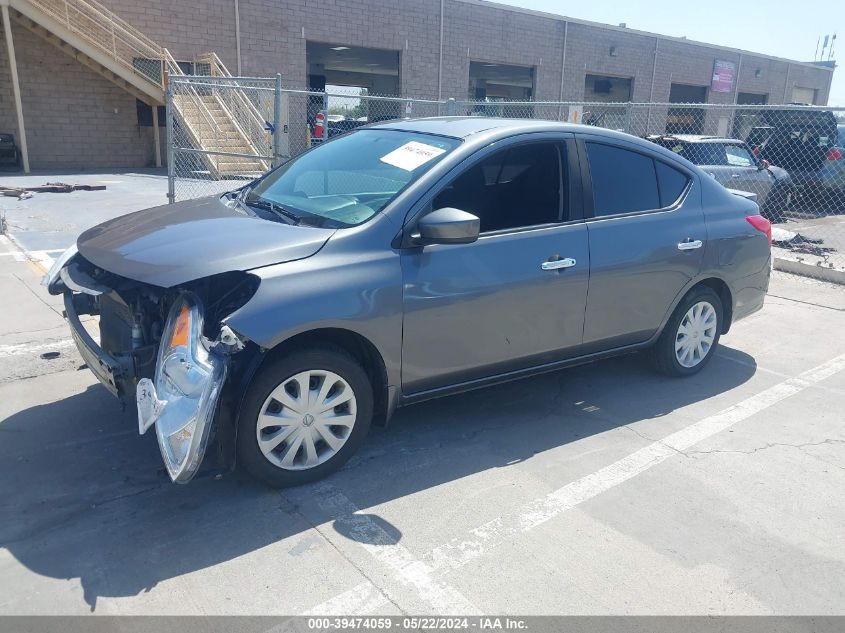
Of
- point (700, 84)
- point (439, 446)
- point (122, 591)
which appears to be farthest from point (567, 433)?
point (700, 84)

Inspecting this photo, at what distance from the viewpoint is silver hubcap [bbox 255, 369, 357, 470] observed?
3.44 m

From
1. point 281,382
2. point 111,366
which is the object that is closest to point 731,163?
point 281,382

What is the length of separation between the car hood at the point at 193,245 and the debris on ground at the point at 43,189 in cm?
1063

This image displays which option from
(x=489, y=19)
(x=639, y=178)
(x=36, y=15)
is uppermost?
(x=489, y=19)

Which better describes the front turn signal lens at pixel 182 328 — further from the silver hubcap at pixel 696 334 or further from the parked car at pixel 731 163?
the parked car at pixel 731 163

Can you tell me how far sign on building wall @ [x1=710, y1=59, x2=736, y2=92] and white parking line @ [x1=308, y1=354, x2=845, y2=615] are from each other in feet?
115

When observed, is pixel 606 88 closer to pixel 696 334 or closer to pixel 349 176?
pixel 696 334

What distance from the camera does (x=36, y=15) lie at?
16859mm

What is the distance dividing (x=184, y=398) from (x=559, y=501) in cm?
190

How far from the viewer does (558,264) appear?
4.23 m

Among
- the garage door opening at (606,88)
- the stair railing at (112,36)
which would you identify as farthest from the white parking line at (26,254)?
the garage door opening at (606,88)

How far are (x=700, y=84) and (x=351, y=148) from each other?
3553 cm

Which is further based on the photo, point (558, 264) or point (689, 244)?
point (689, 244)

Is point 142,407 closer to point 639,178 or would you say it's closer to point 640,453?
point 640,453
